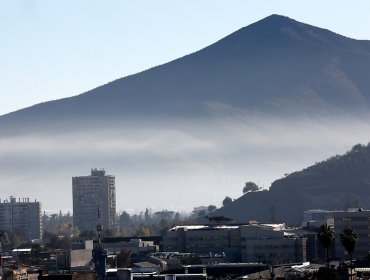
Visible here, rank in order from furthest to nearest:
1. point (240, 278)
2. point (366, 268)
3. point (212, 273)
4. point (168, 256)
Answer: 1. point (168, 256)
2. point (212, 273)
3. point (366, 268)
4. point (240, 278)

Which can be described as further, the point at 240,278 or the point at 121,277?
the point at 240,278

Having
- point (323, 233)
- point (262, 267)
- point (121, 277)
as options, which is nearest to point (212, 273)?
point (262, 267)

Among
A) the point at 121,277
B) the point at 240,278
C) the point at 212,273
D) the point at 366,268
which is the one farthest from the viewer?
the point at 212,273

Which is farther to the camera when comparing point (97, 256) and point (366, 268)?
point (366, 268)

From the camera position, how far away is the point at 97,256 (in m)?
116

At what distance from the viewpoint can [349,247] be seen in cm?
12569

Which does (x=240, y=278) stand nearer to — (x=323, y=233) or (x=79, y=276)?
(x=323, y=233)

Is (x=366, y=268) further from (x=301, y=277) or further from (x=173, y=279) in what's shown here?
(x=173, y=279)

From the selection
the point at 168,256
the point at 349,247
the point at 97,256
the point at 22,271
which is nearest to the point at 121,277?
the point at 97,256

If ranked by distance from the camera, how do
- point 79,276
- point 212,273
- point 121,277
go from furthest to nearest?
point 212,273 → point 121,277 → point 79,276

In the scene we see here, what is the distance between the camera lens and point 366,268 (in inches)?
6014

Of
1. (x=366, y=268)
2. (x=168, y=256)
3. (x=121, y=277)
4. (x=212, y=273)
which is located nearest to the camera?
(x=121, y=277)

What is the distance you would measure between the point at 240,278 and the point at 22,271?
99.3 ft

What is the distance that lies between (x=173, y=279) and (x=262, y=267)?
43.0m
